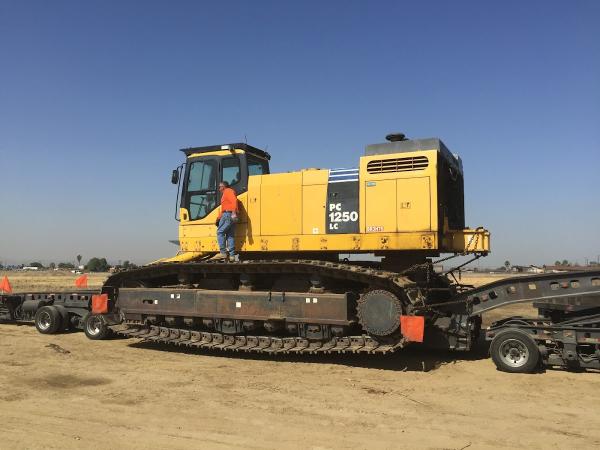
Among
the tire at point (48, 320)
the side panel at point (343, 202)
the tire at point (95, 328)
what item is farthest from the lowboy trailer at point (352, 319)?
the tire at point (48, 320)

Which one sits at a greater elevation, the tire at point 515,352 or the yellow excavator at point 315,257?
the yellow excavator at point 315,257

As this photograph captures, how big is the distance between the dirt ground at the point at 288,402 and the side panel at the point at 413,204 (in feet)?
8.84

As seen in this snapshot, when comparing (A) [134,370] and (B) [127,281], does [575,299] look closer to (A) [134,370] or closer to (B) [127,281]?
(A) [134,370]

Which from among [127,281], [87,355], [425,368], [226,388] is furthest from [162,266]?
[425,368]

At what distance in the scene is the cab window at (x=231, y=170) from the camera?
38.6 feet

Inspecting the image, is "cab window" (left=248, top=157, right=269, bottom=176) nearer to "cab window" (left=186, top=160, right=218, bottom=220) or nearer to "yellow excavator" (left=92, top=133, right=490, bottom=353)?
"yellow excavator" (left=92, top=133, right=490, bottom=353)

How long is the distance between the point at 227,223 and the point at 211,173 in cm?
154

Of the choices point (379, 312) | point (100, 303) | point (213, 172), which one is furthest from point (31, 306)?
point (379, 312)

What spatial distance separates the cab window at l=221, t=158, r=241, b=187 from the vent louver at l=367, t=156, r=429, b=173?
10.2 feet

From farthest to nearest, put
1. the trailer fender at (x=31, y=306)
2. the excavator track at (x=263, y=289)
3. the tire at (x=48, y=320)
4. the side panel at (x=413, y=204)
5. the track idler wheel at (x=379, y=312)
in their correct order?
the trailer fender at (x=31, y=306) < the tire at (x=48, y=320) < the side panel at (x=413, y=204) < the excavator track at (x=263, y=289) < the track idler wheel at (x=379, y=312)

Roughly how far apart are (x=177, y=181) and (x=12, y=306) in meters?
7.77

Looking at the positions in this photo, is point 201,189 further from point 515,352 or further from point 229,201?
point 515,352

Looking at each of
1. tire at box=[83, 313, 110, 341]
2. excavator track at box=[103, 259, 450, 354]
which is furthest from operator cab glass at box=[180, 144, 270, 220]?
tire at box=[83, 313, 110, 341]

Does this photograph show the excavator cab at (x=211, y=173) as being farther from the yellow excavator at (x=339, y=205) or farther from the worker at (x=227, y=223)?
the worker at (x=227, y=223)
